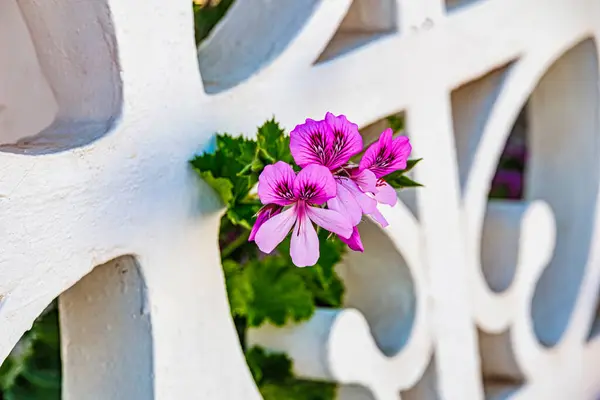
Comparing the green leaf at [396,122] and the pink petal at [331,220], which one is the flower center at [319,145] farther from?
the green leaf at [396,122]

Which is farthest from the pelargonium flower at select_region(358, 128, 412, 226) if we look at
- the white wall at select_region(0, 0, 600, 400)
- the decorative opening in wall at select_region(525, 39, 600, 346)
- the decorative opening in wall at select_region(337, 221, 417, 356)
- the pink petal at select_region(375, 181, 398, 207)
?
the decorative opening in wall at select_region(525, 39, 600, 346)

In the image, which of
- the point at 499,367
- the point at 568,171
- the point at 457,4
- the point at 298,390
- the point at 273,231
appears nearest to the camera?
the point at 273,231

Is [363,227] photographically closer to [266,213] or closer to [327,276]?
[327,276]

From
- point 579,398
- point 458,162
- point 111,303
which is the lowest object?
point 579,398

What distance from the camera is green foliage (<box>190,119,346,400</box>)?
594mm

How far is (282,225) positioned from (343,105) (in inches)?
8.4

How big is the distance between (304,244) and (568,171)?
0.67 metres

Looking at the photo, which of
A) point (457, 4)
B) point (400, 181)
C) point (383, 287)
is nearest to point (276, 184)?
point (400, 181)

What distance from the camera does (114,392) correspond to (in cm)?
59

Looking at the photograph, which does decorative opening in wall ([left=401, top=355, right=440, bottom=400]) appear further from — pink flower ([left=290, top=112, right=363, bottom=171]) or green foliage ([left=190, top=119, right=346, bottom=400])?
pink flower ([left=290, top=112, right=363, bottom=171])

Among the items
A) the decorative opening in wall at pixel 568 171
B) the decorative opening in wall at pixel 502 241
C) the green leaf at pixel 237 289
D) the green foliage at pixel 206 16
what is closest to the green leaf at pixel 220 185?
the green leaf at pixel 237 289

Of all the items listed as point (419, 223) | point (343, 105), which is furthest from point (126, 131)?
point (419, 223)

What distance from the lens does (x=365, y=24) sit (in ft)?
2.61

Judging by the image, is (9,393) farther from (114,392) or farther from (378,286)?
(378,286)
